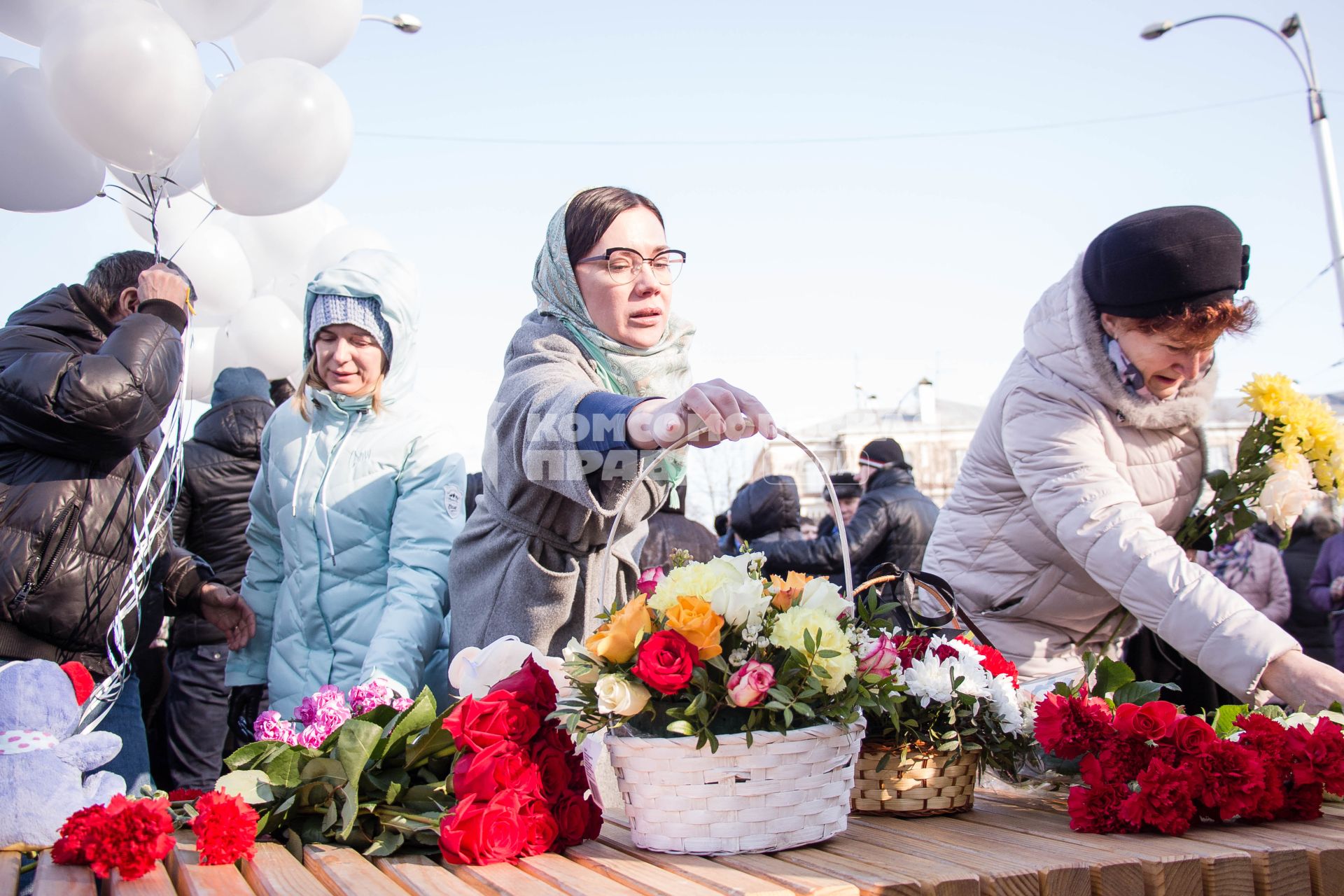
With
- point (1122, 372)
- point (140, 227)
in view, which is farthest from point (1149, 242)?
point (140, 227)

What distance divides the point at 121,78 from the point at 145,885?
296 centimetres

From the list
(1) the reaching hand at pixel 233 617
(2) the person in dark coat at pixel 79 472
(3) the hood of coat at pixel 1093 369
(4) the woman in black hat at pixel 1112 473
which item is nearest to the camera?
(4) the woman in black hat at pixel 1112 473

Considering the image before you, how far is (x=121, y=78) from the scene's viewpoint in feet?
11.3

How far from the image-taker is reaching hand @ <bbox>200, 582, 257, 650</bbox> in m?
2.87

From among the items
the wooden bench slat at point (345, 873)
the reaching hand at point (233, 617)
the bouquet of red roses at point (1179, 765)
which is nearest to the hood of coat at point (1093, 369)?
the bouquet of red roses at point (1179, 765)

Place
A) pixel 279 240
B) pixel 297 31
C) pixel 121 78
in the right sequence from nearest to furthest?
pixel 121 78 < pixel 297 31 < pixel 279 240

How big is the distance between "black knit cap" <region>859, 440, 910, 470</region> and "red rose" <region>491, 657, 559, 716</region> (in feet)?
13.6

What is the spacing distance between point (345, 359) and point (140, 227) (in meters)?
3.12

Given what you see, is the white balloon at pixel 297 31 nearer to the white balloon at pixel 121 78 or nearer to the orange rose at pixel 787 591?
the white balloon at pixel 121 78

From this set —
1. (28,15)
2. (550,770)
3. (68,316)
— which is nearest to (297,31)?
(28,15)

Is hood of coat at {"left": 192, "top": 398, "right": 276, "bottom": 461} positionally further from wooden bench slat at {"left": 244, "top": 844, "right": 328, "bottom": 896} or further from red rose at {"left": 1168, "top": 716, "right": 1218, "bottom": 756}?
red rose at {"left": 1168, "top": 716, "right": 1218, "bottom": 756}

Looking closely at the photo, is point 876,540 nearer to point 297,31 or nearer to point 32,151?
point 297,31

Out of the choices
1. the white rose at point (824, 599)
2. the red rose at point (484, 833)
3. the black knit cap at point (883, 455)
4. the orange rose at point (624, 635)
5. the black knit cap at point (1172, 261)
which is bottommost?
the red rose at point (484, 833)

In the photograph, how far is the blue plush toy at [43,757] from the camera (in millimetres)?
1567
